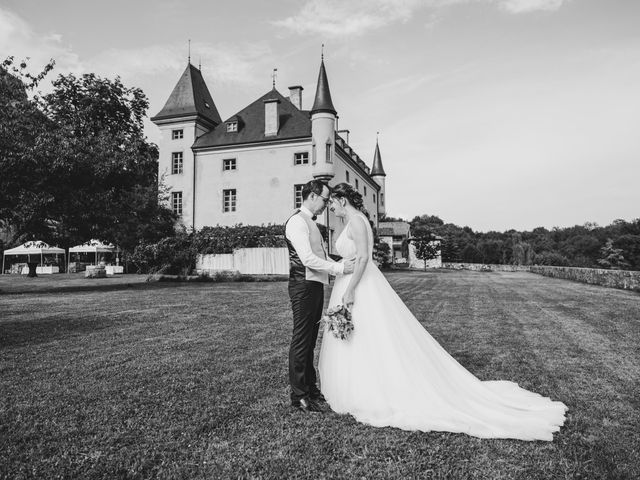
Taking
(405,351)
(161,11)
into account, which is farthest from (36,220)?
(405,351)

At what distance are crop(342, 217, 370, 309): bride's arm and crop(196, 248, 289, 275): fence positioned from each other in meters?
26.0

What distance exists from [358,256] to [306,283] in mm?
645

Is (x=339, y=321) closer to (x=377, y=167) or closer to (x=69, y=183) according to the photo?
(x=69, y=183)

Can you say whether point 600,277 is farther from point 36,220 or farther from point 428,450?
point 36,220

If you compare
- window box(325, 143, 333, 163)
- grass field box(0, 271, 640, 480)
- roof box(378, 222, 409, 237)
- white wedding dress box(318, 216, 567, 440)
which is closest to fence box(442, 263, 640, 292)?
grass field box(0, 271, 640, 480)

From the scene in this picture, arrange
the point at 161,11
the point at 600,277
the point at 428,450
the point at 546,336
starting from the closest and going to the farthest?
1. the point at 428,450
2. the point at 546,336
3. the point at 161,11
4. the point at 600,277

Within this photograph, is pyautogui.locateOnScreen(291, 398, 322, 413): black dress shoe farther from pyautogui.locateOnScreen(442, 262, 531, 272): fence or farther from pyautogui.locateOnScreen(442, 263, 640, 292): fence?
pyautogui.locateOnScreen(442, 262, 531, 272): fence

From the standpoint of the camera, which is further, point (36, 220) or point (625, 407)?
point (36, 220)

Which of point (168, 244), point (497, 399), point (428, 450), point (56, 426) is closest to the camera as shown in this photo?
point (428, 450)

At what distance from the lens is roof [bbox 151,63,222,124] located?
37.8 metres

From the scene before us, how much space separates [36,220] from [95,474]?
19.7 meters

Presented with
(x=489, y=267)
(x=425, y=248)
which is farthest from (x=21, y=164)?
(x=489, y=267)

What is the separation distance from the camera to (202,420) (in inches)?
164

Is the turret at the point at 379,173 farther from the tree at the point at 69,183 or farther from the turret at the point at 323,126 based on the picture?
the tree at the point at 69,183
